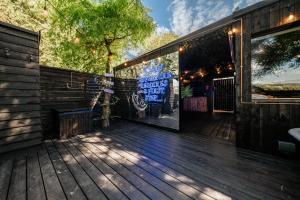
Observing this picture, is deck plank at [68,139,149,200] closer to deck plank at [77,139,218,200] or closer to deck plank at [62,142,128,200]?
deck plank at [62,142,128,200]

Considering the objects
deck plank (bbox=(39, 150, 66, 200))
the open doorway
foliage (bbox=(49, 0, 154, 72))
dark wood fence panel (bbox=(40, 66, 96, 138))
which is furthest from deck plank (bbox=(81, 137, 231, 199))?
the open doorway

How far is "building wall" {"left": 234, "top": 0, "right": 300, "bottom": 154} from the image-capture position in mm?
3299

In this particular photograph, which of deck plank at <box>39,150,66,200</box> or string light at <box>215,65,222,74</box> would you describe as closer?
deck plank at <box>39,150,66,200</box>

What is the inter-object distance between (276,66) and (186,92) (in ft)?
32.3

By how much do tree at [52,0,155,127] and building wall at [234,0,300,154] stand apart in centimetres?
482

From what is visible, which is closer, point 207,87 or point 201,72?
point 201,72

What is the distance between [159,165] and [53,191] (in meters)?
1.66

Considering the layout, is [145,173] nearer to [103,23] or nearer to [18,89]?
[18,89]

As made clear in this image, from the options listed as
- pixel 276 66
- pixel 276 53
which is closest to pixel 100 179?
pixel 276 66

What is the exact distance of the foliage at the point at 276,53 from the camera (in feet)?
11.1

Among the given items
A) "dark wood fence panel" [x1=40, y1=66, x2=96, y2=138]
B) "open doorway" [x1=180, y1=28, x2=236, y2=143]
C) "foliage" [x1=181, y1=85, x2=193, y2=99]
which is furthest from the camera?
"foliage" [x1=181, y1=85, x2=193, y2=99]

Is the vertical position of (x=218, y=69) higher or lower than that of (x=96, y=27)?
lower

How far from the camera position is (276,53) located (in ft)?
12.0

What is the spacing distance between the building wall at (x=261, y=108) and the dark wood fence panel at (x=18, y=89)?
495 centimetres
